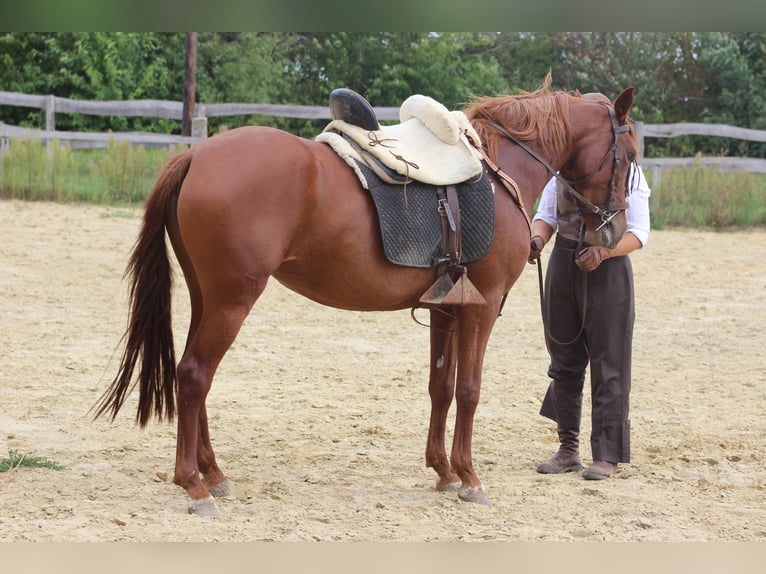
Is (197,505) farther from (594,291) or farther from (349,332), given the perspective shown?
(349,332)

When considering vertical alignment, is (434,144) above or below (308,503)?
above

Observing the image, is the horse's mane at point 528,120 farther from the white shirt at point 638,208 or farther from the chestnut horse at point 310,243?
the white shirt at point 638,208

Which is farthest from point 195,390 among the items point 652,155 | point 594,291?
point 652,155

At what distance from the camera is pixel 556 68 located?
68.4ft

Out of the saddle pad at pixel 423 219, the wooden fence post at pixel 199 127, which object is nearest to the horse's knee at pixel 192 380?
the saddle pad at pixel 423 219

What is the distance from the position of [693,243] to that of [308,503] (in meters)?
9.08

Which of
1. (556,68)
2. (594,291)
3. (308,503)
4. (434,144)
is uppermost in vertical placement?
(556,68)

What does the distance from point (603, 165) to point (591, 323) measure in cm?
82

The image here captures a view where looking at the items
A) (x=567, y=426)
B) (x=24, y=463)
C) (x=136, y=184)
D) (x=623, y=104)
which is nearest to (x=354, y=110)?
(x=623, y=104)

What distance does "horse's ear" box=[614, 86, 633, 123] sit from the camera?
14.3ft

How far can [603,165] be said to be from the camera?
4.44 metres

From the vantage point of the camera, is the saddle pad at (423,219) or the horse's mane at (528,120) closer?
the saddle pad at (423,219)

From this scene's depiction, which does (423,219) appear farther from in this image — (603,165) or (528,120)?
(603,165)

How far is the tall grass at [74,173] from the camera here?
12.0m
